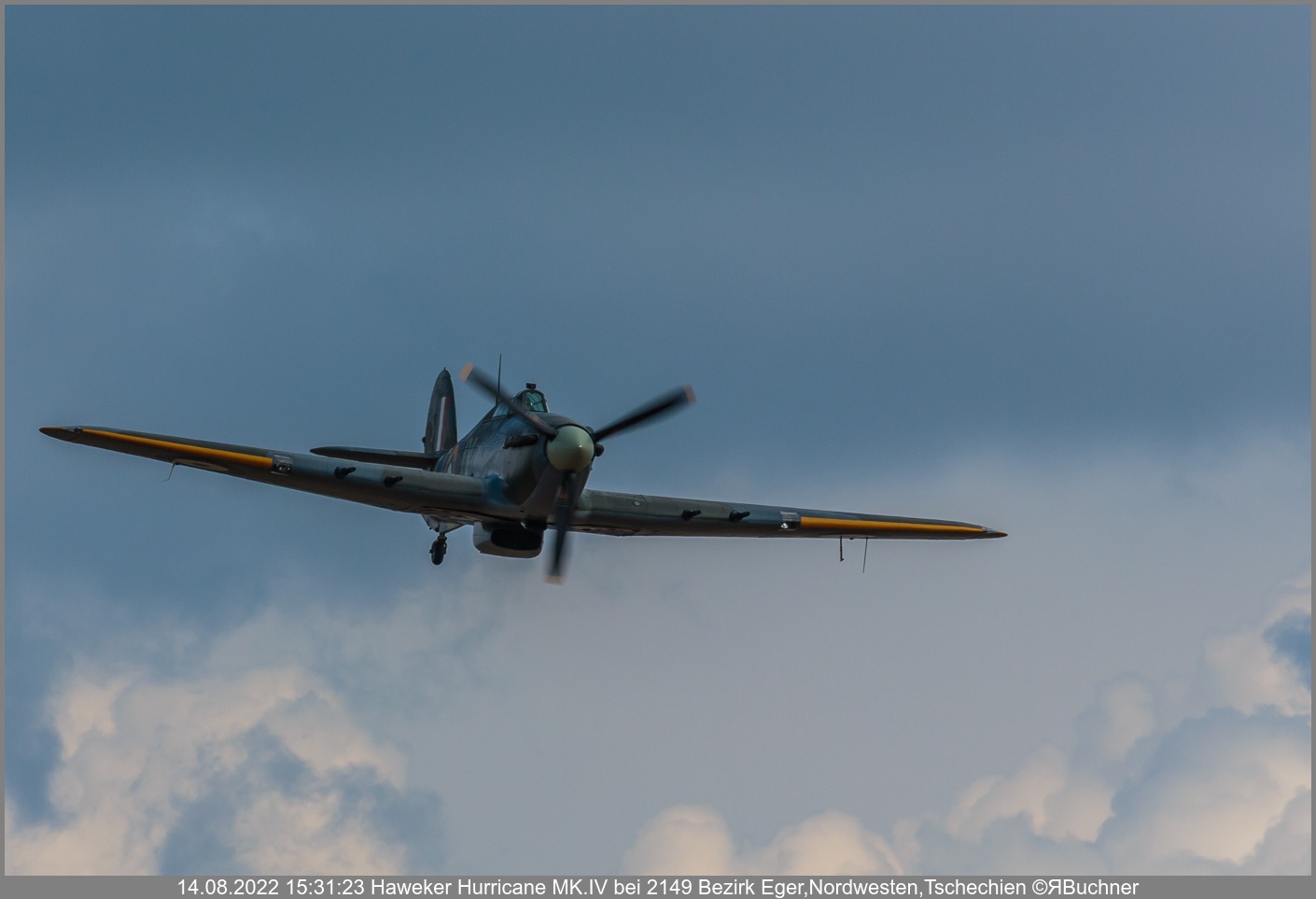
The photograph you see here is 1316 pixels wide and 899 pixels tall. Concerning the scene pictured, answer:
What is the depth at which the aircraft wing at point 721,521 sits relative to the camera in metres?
40.9

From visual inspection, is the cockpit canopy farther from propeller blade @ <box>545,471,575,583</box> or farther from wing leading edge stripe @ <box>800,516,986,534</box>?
wing leading edge stripe @ <box>800,516,986,534</box>

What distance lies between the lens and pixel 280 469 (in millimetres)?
37562

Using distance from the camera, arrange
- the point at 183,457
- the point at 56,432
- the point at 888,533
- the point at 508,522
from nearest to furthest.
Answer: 1. the point at 56,432
2. the point at 183,457
3. the point at 508,522
4. the point at 888,533

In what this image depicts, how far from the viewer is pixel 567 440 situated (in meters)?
36.8

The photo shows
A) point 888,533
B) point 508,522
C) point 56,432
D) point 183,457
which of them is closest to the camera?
point 56,432

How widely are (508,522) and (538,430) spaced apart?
10.6ft

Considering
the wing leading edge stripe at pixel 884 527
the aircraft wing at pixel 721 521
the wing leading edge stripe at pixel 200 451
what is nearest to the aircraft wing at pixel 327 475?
the wing leading edge stripe at pixel 200 451

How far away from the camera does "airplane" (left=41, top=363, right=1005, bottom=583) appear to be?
36938mm

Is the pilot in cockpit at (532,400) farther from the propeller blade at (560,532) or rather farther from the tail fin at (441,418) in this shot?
the tail fin at (441,418)
